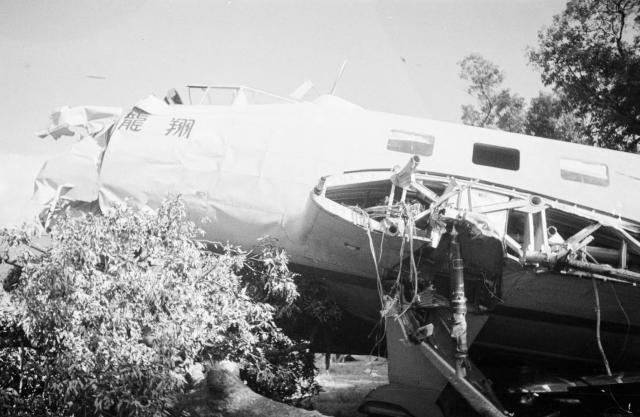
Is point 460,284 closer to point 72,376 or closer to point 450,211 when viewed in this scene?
point 450,211

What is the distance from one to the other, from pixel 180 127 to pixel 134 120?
50.4 inches

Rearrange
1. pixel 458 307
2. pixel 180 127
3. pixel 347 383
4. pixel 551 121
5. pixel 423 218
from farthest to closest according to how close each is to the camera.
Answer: pixel 551 121 < pixel 347 383 < pixel 180 127 < pixel 423 218 < pixel 458 307

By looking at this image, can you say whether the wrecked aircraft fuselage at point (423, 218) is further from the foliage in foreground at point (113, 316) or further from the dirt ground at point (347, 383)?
the dirt ground at point (347, 383)

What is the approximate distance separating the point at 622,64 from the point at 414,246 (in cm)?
1266

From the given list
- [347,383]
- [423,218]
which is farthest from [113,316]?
[347,383]

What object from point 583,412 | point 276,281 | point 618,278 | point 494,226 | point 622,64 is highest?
point 622,64

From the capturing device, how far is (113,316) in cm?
618

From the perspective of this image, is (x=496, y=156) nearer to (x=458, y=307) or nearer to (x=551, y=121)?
(x=458, y=307)

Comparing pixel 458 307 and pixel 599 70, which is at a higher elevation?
pixel 599 70

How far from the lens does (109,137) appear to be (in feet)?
35.1

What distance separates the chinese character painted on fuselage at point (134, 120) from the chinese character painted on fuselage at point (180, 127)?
0.77m

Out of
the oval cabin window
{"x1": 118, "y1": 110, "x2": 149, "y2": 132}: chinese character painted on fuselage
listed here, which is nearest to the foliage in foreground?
{"x1": 118, "y1": 110, "x2": 149, "y2": 132}: chinese character painted on fuselage

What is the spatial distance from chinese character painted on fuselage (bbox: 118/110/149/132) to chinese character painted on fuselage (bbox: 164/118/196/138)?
0.77 m

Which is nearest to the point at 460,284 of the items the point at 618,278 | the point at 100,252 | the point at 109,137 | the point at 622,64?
the point at 618,278
